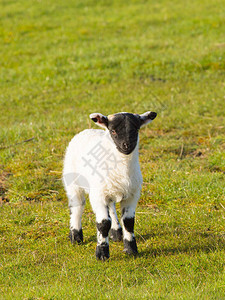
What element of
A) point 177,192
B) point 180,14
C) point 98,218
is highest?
point 98,218

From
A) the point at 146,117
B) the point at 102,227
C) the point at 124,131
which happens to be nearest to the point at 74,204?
the point at 102,227

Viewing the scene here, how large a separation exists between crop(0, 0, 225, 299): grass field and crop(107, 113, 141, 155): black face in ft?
5.15

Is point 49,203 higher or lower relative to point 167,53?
higher

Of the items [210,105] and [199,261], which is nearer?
[199,261]

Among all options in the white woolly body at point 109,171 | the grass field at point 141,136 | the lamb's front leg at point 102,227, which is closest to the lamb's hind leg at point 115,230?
the grass field at point 141,136

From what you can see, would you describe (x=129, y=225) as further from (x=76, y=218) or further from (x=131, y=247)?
(x=76, y=218)

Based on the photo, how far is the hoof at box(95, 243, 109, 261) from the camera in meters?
6.32

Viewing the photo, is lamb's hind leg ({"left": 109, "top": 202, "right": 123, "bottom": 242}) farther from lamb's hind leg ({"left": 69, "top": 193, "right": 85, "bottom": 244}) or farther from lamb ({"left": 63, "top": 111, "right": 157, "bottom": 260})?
lamb ({"left": 63, "top": 111, "right": 157, "bottom": 260})

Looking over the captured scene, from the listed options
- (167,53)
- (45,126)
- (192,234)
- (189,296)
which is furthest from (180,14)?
(189,296)

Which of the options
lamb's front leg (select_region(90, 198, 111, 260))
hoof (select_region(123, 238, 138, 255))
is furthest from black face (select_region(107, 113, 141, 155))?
hoof (select_region(123, 238, 138, 255))

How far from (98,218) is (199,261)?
148 centimetres

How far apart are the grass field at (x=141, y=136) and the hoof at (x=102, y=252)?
0.52 feet

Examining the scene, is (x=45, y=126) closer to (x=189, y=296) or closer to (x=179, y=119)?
(x=179, y=119)

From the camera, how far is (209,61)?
716 inches
